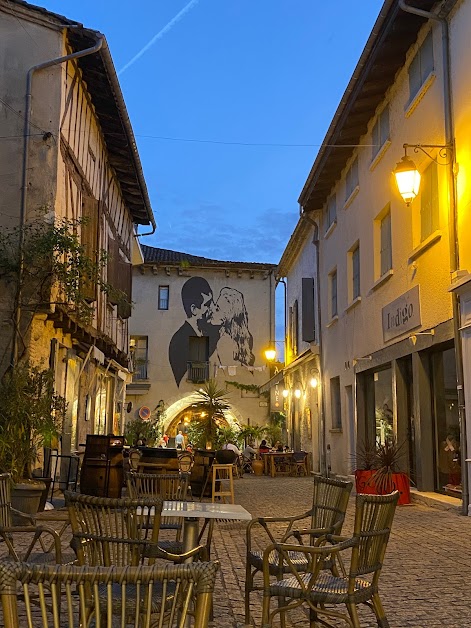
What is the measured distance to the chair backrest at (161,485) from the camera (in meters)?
5.57

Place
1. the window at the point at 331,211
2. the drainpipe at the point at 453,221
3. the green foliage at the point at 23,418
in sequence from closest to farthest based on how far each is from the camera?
the green foliage at the point at 23,418, the drainpipe at the point at 453,221, the window at the point at 331,211

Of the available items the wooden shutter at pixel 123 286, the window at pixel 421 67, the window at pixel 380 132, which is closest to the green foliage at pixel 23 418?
the wooden shutter at pixel 123 286

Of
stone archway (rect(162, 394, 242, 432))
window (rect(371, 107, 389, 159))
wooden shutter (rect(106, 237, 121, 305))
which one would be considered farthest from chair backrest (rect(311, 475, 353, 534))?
stone archway (rect(162, 394, 242, 432))

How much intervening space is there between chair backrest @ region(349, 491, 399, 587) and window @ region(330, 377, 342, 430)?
547 inches

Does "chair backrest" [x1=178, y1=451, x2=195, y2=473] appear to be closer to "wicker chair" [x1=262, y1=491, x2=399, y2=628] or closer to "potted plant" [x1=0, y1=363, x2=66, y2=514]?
"potted plant" [x1=0, y1=363, x2=66, y2=514]

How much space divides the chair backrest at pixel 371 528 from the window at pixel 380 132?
1026 centimetres

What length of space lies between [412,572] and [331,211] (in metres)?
12.8

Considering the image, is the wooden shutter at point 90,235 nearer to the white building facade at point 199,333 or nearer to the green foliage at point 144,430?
the green foliage at point 144,430

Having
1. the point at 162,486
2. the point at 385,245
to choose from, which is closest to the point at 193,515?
the point at 162,486

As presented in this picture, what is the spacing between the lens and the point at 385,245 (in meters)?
13.3

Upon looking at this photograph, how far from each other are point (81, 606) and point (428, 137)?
33.0 ft

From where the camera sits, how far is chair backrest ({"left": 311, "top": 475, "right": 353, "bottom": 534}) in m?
4.36

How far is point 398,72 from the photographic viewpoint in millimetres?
12500

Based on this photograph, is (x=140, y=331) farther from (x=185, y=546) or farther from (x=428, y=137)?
(x=185, y=546)
